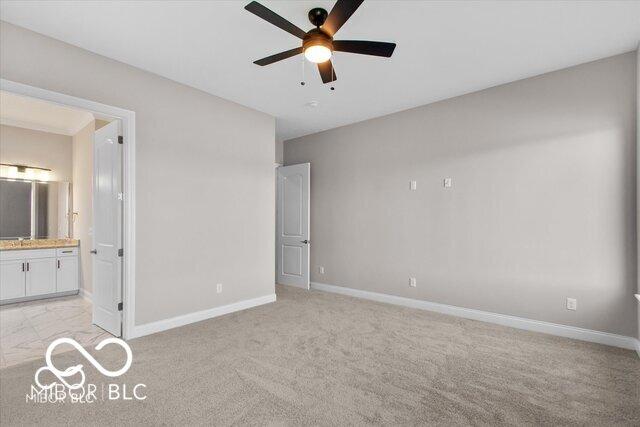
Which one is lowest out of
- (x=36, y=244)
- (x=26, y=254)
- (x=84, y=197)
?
(x=26, y=254)

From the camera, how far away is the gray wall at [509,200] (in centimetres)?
325

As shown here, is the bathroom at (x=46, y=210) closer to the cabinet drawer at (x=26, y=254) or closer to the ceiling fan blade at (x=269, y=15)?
the cabinet drawer at (x=26, y=254)

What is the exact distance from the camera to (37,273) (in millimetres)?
4977

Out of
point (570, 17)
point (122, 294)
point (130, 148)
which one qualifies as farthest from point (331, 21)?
point (122, 294)

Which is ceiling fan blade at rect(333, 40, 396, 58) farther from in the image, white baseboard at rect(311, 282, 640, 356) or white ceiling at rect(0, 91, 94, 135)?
white ceiling at rect(0, 91, 94, 135)

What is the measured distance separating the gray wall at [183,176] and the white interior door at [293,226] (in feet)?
3.29

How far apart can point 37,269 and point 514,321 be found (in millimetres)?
6857

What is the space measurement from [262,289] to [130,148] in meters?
2.62

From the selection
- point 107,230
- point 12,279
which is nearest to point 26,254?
point 12,279

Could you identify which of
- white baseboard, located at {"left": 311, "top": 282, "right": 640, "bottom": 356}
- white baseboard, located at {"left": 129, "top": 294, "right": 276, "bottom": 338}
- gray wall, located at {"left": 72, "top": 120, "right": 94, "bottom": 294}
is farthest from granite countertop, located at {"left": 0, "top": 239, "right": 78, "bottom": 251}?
white baseboard, located at {"left": 311, "top": 282, "right": 640, "bottom": 356}

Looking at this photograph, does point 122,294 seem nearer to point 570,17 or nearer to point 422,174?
point 422,174

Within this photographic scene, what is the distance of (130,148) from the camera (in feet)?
11.2

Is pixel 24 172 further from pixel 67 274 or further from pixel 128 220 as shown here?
pixel 128 220

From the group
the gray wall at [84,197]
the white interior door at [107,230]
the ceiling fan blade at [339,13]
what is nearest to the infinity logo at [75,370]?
the white interior door at [107,230]
